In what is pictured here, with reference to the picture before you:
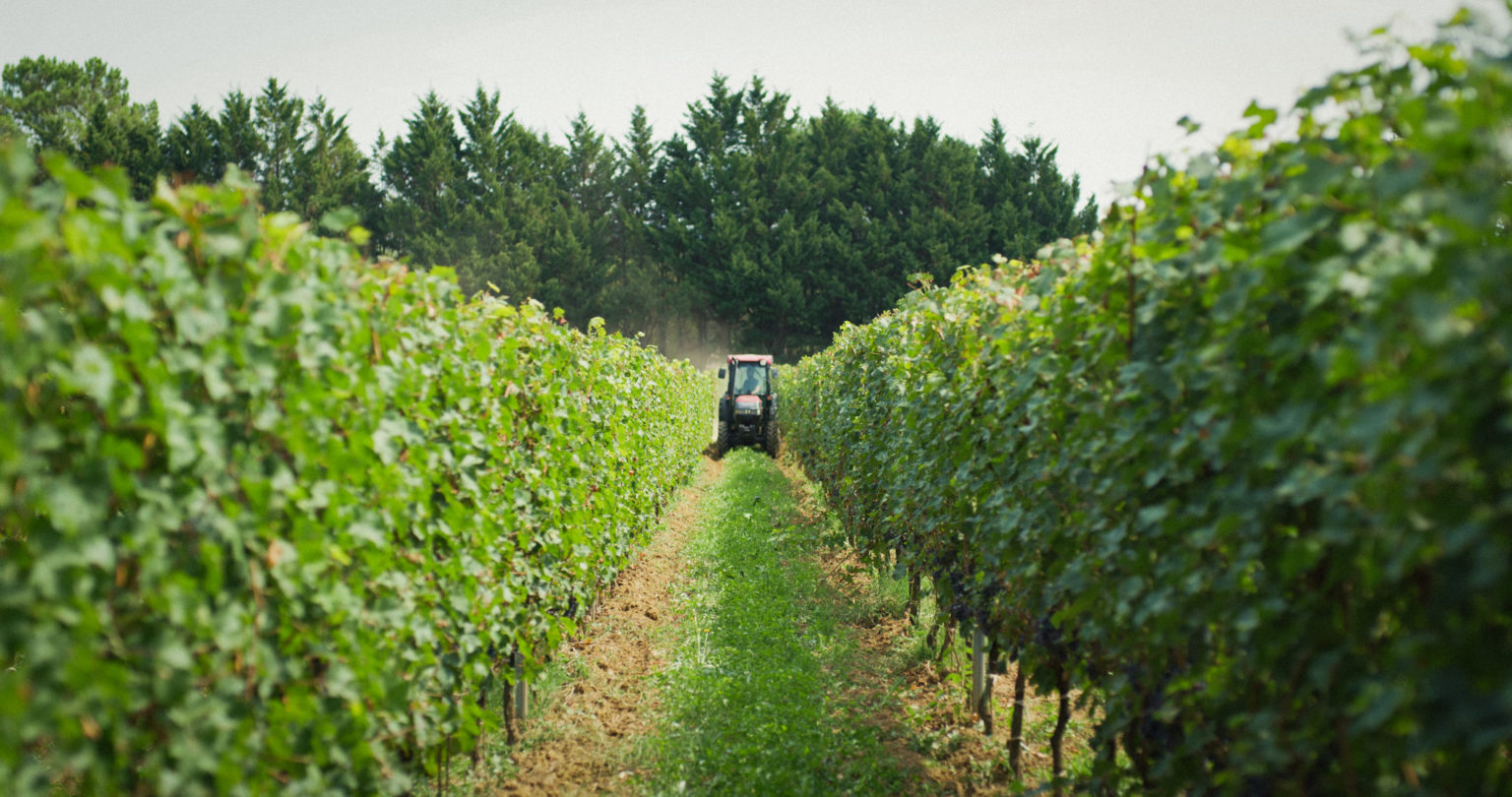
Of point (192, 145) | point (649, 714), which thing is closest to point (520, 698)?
point (649, 714)

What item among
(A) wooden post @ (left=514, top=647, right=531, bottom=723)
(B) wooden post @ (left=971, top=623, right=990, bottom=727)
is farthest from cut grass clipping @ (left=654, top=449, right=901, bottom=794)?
(A) wooden post @ (left=514, top=647, right=531, bottom=723)

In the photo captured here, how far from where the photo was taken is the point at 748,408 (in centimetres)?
1733

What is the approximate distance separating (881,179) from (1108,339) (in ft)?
131

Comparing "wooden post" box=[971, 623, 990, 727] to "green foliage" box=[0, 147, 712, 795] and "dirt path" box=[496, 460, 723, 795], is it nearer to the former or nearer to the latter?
"dirt path" box=[496, 460, 723, 795]

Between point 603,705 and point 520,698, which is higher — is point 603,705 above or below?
below

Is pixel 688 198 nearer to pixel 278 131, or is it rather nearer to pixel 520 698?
pixel 278 131

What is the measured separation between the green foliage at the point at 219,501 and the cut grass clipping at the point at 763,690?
1.50 metres

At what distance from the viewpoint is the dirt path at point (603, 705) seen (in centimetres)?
382

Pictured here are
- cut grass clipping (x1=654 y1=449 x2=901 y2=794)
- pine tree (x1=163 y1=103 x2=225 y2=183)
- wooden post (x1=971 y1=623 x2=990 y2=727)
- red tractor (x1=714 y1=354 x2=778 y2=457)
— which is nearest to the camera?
cut grass clipping (x1=654 y1=449 x2=901 y2=794)

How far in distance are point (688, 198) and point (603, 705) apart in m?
39.6

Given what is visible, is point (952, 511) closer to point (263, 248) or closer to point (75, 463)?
point (263, 248)

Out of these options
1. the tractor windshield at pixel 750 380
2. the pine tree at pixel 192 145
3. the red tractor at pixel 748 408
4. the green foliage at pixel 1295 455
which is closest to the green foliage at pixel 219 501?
the green foliage at pixel 1295 455

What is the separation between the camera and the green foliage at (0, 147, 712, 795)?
1.38 metres

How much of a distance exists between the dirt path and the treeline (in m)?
31.1
